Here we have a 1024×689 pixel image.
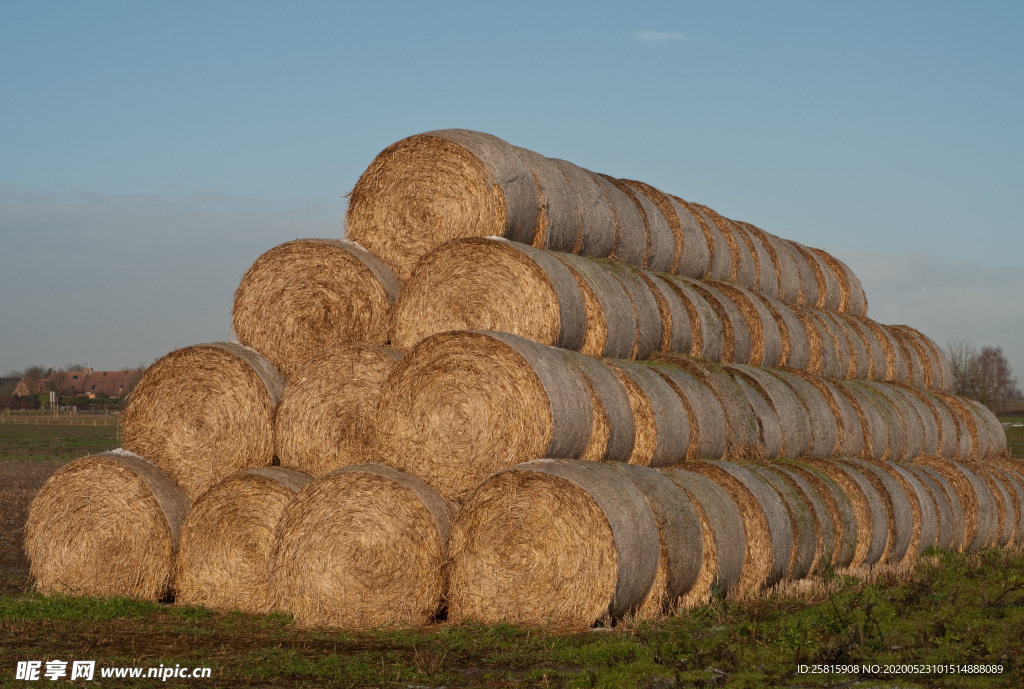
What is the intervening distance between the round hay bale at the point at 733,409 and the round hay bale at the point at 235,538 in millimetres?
4211

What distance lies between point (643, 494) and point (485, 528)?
1.35 meters

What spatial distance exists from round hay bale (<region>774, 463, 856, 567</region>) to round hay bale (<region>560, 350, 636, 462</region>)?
2592 millimetres

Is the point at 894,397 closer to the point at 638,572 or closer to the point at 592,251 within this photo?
the point at 592,251

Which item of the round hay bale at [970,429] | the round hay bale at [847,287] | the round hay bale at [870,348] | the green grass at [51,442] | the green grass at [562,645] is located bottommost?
the green grass at [562,645]

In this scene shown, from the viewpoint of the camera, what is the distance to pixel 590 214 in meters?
12.3

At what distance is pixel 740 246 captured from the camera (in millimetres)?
16094

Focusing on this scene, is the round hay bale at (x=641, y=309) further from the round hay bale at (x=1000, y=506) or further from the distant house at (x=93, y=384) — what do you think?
the distant house at (x=93, y=384)

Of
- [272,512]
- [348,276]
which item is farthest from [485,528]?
[348,276]

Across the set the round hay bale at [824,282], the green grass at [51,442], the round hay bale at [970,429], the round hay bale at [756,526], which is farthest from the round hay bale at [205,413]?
the green grass at [51,442]

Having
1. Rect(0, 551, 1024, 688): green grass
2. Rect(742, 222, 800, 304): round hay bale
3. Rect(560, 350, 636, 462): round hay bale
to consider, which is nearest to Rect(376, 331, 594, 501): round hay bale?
Rect(560, 350, 636, 462): round hay bale

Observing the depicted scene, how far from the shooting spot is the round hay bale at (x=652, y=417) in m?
10.3

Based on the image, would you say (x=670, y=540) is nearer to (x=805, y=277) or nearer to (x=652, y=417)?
(x=652, y=417)

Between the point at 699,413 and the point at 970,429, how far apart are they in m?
9.08

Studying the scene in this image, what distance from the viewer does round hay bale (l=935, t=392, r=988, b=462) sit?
59.6 ft
